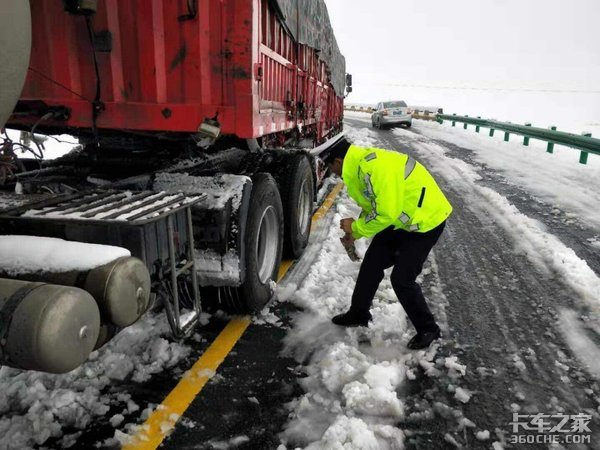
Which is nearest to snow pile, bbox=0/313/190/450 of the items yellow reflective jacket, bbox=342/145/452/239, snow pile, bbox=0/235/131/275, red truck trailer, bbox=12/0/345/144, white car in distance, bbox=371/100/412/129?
snow pile, bbox=0/235/131/275

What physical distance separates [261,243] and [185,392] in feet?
4.74

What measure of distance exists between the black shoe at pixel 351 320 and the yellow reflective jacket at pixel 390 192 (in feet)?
2.24

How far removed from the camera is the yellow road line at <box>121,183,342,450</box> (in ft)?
7.68

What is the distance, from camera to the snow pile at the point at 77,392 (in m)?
2.33

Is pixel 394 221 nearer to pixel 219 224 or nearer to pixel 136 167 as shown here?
pixel 219 224

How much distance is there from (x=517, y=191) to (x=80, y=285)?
847 centimetres

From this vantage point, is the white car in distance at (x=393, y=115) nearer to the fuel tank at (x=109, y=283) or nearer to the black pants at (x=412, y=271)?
the black pants at (x=412, y=271)

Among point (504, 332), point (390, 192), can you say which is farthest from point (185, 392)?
point (504, 332)

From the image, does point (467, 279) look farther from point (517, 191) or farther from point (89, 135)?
point (517, 191)

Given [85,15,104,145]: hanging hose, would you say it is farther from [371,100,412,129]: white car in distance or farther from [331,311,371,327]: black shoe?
[371,100,412,129]: white car in distance

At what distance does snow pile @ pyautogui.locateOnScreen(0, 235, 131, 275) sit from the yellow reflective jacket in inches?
67.9

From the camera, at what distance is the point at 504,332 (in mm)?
3561

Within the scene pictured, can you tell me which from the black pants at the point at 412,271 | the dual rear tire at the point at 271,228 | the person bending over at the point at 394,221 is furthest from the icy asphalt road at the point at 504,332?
the dual rear tire at the point at 271,228

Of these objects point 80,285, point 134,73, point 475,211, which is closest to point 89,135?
point 134,73
